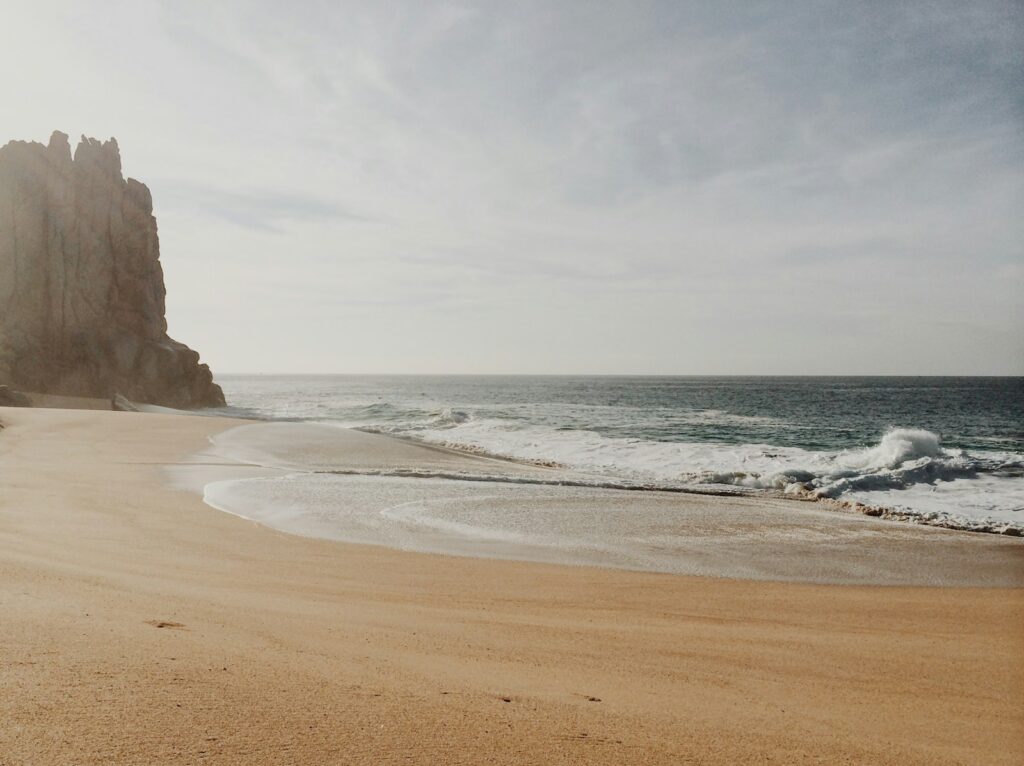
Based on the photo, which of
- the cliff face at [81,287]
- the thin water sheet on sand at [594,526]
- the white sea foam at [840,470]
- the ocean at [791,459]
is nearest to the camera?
the thin water sheet on sand at [594,526]

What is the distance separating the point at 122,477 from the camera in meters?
12.5

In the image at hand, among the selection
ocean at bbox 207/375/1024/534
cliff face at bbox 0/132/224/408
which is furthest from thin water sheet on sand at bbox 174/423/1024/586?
cliff face at bbox 0/132/224/408

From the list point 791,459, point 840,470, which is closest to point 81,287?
point 791,459

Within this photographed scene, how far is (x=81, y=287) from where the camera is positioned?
185ft

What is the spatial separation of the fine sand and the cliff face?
5423cm

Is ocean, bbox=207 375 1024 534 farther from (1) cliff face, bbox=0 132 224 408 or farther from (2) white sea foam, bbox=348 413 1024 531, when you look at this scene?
(1) cliff face, bbox=0 132 224 408

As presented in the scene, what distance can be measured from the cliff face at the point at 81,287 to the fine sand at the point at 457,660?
54.2 metres

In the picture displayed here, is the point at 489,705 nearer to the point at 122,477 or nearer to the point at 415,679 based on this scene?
the point at 415,679

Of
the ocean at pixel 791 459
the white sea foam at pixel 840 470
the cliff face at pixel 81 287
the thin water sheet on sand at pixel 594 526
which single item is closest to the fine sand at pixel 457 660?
the thin water sheet on sand at pixel 594 526

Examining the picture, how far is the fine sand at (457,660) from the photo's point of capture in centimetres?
→ 262

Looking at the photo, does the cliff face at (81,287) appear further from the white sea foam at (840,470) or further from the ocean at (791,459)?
the white sea foam at (840,470)

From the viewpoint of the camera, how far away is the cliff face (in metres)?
53.4

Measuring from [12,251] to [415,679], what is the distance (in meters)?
66.4

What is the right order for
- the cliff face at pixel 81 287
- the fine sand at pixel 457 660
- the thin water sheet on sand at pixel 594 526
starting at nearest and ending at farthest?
the fine sand at pixel 457 660 → the thin water sheet on sand at pixel 594 526 → the cliff face at pixel 81 287
